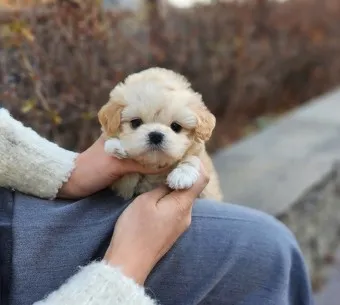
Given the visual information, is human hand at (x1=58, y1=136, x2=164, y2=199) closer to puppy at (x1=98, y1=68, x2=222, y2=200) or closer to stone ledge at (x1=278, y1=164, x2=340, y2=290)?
puppy at (x1=98, y1=68, x2=222, y2=200)

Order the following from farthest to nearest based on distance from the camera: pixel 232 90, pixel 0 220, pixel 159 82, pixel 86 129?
pixel 232 90
pixel 86 129
pixel 159 82
pixel 0 220

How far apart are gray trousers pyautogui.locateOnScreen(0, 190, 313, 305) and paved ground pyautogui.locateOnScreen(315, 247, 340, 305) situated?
1635mm

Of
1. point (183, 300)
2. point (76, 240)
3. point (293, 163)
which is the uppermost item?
point (76, 240)

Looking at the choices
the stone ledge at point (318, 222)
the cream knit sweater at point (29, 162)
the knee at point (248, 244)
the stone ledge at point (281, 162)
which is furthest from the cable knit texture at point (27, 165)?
the stone ledge at point (318, 222)

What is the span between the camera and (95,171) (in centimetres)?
156

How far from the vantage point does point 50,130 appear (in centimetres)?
273

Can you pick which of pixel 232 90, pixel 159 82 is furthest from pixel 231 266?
pixel 232 90

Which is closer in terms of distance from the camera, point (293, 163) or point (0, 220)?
point (0, 220)

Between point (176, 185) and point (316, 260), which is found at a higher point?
point (176, 185)

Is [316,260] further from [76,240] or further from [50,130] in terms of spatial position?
[76,240]

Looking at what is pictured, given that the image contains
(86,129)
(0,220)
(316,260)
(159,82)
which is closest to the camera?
(0,220)

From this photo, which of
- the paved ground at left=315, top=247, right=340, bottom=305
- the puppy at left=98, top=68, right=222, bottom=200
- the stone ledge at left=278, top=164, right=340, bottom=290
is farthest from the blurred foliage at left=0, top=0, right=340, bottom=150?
the paved ground at left=315, top=247, right=340, bottom=305

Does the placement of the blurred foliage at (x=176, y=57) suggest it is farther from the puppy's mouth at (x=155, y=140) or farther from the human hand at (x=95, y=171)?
the puppy's mouth at (x=155, y=140)

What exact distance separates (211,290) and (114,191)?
0.34m
